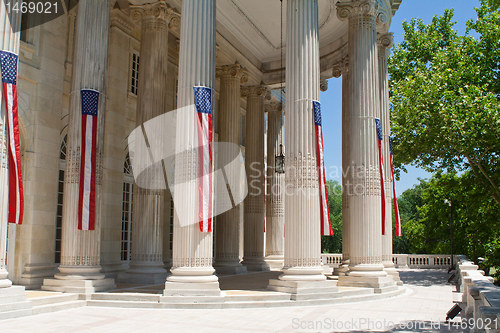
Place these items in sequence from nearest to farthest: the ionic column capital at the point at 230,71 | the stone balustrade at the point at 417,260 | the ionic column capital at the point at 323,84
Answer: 1. the ionic column capital at the point at 230,71
2. the ionic column capital at the point at 323,84
3. the stone balustrade at the point at 417,260

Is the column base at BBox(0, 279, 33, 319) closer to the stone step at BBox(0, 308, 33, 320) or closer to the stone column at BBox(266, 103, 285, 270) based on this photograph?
the stone step at BBox(0, 308, 33, 320)

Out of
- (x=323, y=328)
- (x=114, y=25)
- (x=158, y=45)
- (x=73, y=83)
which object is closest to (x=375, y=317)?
(x=323, y=328)

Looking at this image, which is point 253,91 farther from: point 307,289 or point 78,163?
point 307,289

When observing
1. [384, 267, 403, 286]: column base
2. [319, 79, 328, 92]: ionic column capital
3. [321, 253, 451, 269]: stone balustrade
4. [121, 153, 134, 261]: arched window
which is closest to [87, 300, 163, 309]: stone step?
[121, 153, 134, 261]: arched window

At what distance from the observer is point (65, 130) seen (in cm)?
1791

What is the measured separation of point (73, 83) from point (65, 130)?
358 cm

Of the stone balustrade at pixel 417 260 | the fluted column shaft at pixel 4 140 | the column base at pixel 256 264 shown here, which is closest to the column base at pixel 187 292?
the fluted column shaft at pixel 4 140

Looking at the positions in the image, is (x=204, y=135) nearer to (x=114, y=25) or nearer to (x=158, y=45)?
(x=158, y=45)

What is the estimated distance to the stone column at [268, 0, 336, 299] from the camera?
574 inches

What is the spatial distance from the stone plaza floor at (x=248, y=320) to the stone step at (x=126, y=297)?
0.44m

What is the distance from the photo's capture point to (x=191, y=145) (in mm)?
14016

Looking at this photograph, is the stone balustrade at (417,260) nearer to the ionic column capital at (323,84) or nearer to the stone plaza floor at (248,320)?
the ionic column capital at (323,84)

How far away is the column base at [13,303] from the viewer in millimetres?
11057

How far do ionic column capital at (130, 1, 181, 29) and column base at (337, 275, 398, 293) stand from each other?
1232 centimetres
